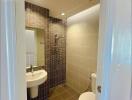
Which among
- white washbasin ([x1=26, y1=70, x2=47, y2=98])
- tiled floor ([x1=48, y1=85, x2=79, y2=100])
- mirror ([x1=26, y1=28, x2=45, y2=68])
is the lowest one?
tiled floor ([x1=48, y1=85, x2=79, y2=100])

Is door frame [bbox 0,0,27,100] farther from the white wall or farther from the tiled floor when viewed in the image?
the tiled floor

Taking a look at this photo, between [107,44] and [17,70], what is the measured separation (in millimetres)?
622

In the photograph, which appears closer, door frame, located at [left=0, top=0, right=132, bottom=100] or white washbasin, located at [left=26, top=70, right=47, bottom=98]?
door frame, located at [left=0, top=0, right=132, bottom=100]

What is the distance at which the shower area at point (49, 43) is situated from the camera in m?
2.18

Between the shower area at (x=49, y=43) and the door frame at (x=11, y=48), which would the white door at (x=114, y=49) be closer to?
the door frame at (x=11, y=48)

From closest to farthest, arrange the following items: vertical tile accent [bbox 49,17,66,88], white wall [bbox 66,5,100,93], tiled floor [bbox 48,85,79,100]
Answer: white wall [bbox 66,5,100,93], tiled floor [bbox 48,85,79,100], vertical tile accent [bbox 49,17,66,88]

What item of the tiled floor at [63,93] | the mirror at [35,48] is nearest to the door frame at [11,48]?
the mirror at [35,48]

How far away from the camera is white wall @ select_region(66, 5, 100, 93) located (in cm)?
246

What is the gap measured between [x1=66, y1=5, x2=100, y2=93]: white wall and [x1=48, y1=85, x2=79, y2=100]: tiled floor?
0.14 metres

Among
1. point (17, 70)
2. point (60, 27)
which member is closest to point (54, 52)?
point (60, 27)

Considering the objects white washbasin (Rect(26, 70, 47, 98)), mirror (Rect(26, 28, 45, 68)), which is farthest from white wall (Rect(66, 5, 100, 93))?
white washbasin (Rect(26, 70, 47, 98))

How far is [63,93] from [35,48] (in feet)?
4.73

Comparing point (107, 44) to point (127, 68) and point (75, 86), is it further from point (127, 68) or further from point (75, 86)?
point (75, 86)

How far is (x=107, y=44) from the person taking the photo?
2.67 ft
